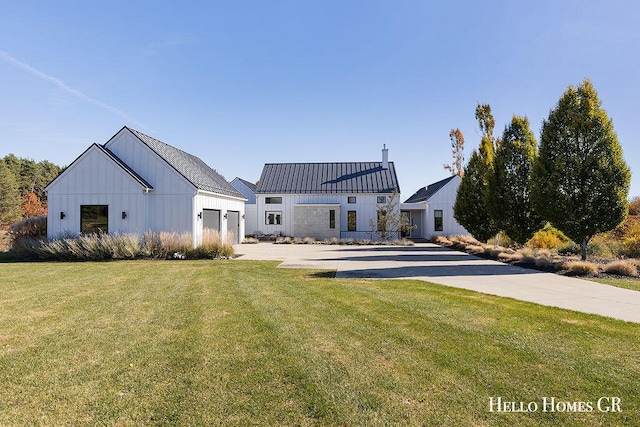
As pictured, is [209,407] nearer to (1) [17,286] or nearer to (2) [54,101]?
(1) [17,286]

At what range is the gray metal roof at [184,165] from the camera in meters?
17.5

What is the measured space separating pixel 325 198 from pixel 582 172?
19.4 m

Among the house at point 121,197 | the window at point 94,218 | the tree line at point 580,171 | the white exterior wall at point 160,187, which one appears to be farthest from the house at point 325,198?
the tree line at point 580,171

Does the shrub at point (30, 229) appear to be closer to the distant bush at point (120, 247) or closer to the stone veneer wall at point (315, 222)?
the distant bush at point (120, 247)

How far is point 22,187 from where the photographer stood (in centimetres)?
5025

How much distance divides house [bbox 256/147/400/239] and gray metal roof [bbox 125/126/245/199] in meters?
7.76

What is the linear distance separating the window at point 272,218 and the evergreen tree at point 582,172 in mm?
20243

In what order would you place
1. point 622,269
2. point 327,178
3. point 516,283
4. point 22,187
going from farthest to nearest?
point 22,187 < point 327,178 < point 622,269 < point 516,283

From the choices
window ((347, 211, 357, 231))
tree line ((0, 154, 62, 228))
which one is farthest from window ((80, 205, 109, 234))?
tree line ((0, 154, 62, 228))

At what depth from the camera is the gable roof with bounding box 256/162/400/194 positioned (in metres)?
29.8

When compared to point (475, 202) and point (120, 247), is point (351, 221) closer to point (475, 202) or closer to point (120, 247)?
point (475, 202)

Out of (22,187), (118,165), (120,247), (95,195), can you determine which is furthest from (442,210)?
(22,187)

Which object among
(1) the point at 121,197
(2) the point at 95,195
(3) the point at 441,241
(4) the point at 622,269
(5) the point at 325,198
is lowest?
(4) the point at 622,269

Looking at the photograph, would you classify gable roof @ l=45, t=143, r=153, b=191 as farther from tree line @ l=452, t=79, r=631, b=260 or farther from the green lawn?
the green lawn
